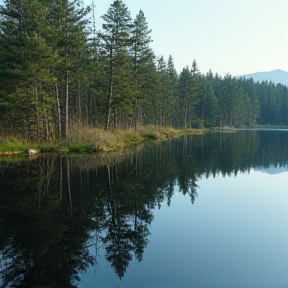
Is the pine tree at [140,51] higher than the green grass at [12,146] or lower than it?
higher

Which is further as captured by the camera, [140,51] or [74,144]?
[140,51]

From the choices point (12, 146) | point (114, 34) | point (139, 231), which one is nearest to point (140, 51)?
point (114, 34)

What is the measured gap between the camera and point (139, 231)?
24.3 ft

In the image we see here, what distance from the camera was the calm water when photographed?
17.1ft

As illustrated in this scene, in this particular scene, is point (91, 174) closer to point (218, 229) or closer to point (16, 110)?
point (218, 229)

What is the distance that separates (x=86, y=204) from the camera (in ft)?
30.6

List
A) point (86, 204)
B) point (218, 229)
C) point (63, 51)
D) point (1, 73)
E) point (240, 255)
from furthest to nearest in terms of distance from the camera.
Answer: point (63, 51) < point (1, 73) < point (86, 204) < point (218, 229) < point (240, 255)

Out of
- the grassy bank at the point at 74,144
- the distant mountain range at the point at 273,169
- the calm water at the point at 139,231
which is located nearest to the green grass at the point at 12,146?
the grassy bank at the point at 74,144

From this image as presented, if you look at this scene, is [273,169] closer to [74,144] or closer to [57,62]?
[74,144]

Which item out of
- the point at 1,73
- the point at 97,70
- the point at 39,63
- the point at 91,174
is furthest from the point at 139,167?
the point at 97,70

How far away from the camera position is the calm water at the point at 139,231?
5.22m

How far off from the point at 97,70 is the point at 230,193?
86.5 ft

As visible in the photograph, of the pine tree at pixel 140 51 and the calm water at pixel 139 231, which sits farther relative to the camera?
the pine tree at pixel 140 51

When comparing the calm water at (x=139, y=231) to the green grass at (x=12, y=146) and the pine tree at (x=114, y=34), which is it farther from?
the pine tree at (x=114, y=34)
